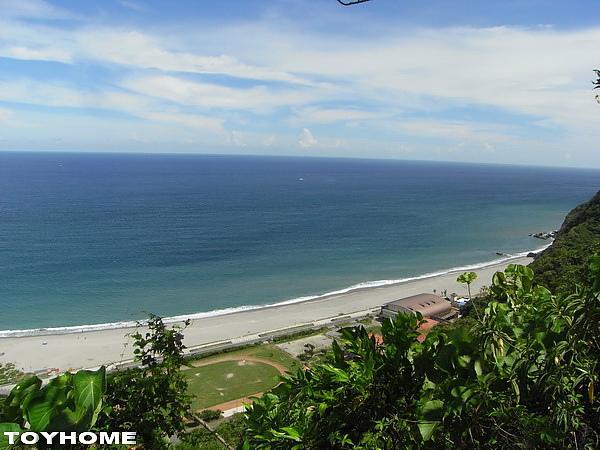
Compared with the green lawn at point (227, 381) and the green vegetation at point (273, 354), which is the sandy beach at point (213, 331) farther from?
the green lawn at point (227, 381)

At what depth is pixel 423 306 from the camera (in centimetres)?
3619

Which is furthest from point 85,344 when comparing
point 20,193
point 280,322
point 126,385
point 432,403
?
point 20,193

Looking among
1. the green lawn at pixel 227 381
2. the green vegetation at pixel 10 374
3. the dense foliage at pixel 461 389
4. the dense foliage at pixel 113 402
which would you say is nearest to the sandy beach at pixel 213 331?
the green vegetation at pixel 10 374

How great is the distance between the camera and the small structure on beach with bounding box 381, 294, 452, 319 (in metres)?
35.2

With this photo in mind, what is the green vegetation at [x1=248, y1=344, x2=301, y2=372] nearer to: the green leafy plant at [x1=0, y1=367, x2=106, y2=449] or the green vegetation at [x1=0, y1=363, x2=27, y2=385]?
the green vegetation at [x1=0, y1=363, x2=27, y2=385]

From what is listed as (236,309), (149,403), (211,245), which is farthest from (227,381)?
(211,245)

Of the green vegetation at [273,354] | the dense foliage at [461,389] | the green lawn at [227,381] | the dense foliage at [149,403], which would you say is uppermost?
the dense foliage at [461,389]

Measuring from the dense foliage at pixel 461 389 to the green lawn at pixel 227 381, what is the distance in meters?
21.7

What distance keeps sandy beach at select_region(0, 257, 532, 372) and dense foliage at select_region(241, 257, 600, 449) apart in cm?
2681

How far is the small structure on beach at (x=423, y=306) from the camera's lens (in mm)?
35188

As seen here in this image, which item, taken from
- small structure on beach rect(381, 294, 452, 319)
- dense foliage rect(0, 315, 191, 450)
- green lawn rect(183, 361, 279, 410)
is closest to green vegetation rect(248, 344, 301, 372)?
green lawn rect(183, 361, 279, 410)

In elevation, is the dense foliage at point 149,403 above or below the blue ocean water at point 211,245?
above

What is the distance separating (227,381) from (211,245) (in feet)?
111

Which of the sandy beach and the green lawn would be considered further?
the sandy beach
